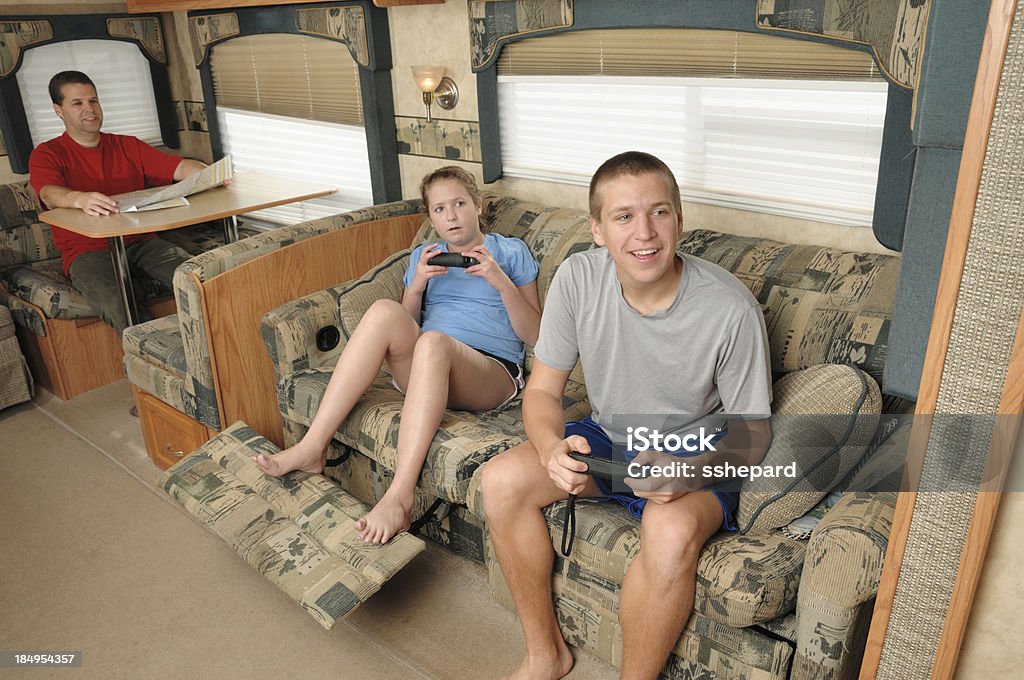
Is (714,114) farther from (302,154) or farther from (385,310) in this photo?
(302,154)

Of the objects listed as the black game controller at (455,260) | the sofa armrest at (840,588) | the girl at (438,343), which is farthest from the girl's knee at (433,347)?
the sofa armrest at (840,588)

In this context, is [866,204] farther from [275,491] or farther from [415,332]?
Result: [275,491]

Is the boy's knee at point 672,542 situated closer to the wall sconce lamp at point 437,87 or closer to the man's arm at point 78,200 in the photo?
the wall sconce lamp at point 437,87

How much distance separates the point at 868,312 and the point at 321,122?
272 centimetres

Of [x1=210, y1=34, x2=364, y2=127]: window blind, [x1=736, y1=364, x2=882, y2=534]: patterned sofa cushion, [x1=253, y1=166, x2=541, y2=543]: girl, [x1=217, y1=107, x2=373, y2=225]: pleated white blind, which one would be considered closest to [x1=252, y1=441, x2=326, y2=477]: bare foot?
[x1=253, y1=166, x2=541, y2=543]: girl

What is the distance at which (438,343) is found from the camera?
6.97 ft

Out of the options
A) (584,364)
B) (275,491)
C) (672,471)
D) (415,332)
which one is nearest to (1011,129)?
(672,471)

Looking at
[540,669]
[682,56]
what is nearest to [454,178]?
[682,56]

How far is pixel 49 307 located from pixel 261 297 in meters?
1.21

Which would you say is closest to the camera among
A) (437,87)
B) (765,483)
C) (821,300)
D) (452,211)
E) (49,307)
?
(765,483)

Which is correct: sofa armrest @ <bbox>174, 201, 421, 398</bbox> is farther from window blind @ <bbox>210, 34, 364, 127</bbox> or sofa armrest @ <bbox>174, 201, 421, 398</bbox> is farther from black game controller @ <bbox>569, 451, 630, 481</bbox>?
black game controller @ <bbox>569, 451, 630, 481</bbox>

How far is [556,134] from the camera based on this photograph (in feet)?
9.62

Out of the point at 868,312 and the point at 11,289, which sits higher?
the point at 868,312

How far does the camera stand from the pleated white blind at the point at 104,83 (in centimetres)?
402
